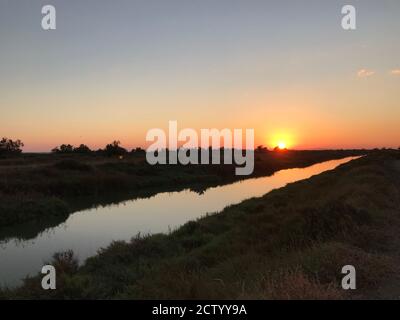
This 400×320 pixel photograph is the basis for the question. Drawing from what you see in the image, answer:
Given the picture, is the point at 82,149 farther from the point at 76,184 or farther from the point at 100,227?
the point at 100,227

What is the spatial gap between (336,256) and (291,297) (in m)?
2.53

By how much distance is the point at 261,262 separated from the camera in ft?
32.8

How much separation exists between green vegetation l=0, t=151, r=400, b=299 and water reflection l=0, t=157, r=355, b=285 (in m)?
3.04

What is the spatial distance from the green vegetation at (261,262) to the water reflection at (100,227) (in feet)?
9.97

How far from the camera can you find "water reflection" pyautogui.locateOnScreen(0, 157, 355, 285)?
1714cm

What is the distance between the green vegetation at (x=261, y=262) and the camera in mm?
7512

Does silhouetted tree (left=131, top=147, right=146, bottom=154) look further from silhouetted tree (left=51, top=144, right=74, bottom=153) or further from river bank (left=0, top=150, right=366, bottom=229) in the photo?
river bank (left=0, top=150, right=366, bottom=229)

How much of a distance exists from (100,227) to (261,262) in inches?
614

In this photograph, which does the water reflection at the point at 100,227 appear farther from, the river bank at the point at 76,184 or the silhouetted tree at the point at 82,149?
the silhouetted tree at the point at 82,149

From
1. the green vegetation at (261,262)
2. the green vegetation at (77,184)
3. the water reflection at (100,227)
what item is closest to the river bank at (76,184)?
the green vegetation at (77,184)

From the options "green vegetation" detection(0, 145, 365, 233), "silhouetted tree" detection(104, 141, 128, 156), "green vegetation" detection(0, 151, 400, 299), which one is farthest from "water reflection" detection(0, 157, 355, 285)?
"silhouetted tree" detection(104, 141, 128, 156)

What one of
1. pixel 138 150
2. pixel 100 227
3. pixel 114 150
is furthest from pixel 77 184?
pixel 138 150
